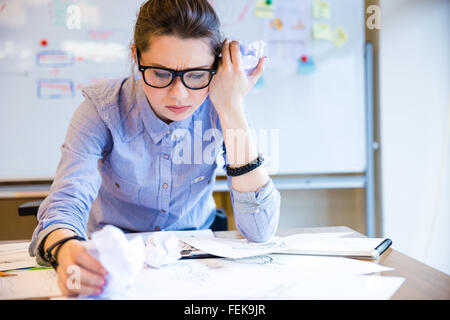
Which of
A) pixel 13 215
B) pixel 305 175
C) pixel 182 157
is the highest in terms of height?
pixel 182 157

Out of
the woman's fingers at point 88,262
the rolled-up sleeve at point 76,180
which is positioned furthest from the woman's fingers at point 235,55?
the woman's fingers at point 88,262

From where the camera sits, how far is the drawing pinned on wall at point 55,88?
1907 mm

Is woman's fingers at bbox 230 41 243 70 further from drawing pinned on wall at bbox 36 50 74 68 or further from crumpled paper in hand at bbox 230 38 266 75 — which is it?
drawing pinned on wall at bbox 36 50 74 68

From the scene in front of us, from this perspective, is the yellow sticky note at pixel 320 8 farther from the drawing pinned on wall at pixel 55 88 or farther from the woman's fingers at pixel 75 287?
the woman's fingers at pixel 75 287

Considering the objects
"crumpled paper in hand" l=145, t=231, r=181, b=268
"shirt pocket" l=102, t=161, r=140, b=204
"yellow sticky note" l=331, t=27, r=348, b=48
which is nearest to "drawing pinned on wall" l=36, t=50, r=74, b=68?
"shirt pocket" l=102, t=161, r=140, b=204

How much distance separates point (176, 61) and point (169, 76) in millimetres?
38

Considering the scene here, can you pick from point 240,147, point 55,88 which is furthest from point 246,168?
point 55,88

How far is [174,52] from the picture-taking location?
0.81 meters

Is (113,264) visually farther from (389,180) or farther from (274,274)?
(389,180)

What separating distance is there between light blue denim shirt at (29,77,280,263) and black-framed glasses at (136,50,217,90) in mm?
133

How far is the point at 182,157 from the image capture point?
3.31ft

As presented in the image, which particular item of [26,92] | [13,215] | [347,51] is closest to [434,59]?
[347,51]

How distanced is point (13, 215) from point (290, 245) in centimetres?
178

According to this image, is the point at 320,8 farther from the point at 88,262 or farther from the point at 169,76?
the point at 88,262
